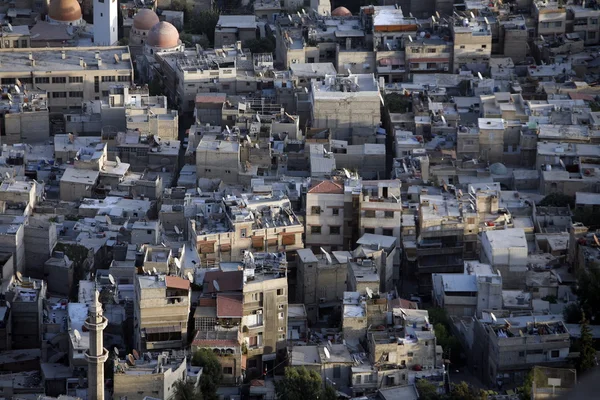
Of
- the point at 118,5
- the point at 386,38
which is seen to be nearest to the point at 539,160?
the point at 386,38

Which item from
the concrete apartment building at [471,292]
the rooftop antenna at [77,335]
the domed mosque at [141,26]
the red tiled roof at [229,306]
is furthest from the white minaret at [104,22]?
the rooftop antenna at [77,335]

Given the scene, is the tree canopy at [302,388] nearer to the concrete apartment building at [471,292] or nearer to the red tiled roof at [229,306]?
the red tiled roof at [229,306]

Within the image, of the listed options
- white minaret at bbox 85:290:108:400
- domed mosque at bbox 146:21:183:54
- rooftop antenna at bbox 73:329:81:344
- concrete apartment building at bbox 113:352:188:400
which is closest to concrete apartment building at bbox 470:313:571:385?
concrete apartment building at bbox 113:352:188:400

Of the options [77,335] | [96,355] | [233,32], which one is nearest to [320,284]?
[77,335]

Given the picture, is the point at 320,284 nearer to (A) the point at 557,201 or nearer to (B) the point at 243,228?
(B) the point at 243,228

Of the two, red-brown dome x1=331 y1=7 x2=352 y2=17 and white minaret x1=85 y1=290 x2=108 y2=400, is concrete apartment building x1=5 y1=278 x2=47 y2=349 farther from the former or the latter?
red-brown dome x1=331 y1=7 x2=352 y2=17

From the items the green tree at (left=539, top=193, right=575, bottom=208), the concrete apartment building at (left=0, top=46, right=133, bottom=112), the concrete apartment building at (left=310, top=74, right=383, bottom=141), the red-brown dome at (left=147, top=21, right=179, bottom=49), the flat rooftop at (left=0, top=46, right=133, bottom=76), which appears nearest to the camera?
the green tree at (left=539, top=193, right=575, bottom=208)
